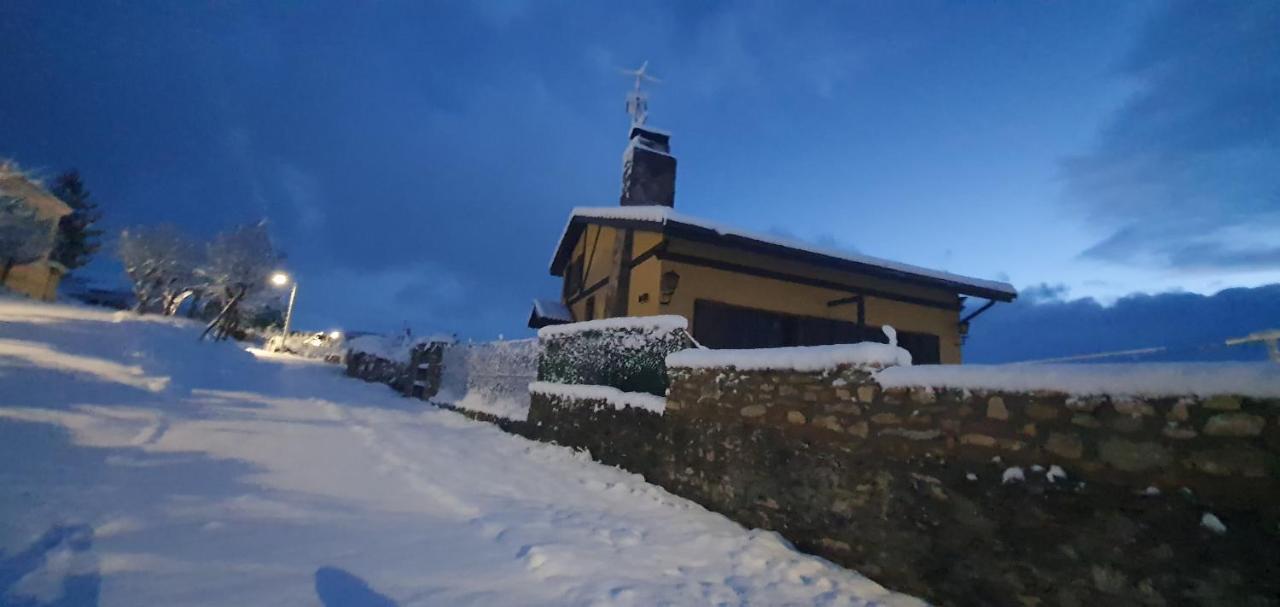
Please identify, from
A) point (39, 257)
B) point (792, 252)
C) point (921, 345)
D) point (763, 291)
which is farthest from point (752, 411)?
point (39, 257)

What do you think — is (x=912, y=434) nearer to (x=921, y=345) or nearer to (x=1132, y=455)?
(x=1132, y=455)

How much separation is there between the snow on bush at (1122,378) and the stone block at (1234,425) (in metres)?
0.10

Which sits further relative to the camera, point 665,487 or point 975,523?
point 665,487

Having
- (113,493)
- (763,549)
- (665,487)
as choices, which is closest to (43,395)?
(113,493)

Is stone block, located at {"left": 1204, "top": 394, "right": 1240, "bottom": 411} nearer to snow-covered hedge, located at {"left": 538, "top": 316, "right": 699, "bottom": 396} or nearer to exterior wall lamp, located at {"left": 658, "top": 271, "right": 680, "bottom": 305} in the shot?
snow-covered hedge, located at {"left": 538, "top": 316, "right": 699, "bottom": 396}

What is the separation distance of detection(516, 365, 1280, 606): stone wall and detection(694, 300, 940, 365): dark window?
482 centimetres

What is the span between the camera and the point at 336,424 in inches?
325

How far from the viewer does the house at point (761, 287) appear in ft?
31.6

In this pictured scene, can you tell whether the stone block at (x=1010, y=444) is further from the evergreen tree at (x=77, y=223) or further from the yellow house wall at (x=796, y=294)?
the evergreen tree at (x=77, y=223)

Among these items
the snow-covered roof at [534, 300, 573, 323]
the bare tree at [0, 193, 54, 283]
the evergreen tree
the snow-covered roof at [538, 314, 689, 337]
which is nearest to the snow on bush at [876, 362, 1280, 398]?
the snow-covered roof at [538, 314, 689, 337]

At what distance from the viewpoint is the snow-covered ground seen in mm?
2627

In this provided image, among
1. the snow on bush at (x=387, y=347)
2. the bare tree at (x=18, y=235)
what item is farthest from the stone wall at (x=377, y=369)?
the bare tree at (x=18, y=235)

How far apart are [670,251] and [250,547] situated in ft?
25.4

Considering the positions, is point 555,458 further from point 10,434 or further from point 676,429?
point 10,434
